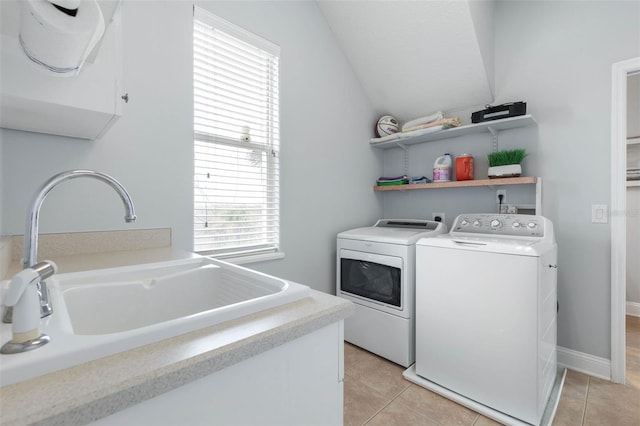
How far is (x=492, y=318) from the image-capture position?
1634 millimetres

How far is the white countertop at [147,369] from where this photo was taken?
0.39 meters

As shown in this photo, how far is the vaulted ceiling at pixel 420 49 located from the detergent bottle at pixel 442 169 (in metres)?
0.46

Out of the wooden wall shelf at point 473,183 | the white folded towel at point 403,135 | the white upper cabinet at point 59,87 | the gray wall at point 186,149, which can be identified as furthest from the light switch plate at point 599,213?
the white upper cabinet at point 59,87

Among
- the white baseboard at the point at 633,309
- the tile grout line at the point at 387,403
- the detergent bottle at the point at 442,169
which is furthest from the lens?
the white baseboard at the point at 633,309

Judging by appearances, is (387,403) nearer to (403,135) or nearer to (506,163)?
(506,163)

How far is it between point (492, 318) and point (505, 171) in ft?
3.58

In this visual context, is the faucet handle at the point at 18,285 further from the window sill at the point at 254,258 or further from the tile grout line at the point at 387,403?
the tile grout line at the point at 387,403

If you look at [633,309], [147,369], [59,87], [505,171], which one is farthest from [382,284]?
[633,309]

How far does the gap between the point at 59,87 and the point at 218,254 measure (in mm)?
1197

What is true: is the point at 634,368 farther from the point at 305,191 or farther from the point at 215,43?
the point at 215,43

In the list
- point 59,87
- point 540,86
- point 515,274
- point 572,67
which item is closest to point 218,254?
point 59,87

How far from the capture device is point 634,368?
6.77 ft

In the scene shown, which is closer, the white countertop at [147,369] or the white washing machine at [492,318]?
the white countertop at [147,369]

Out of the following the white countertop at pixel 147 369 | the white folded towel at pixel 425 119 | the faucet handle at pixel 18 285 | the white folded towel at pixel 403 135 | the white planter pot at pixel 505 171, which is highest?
the white folded towel at pixel 425 119
